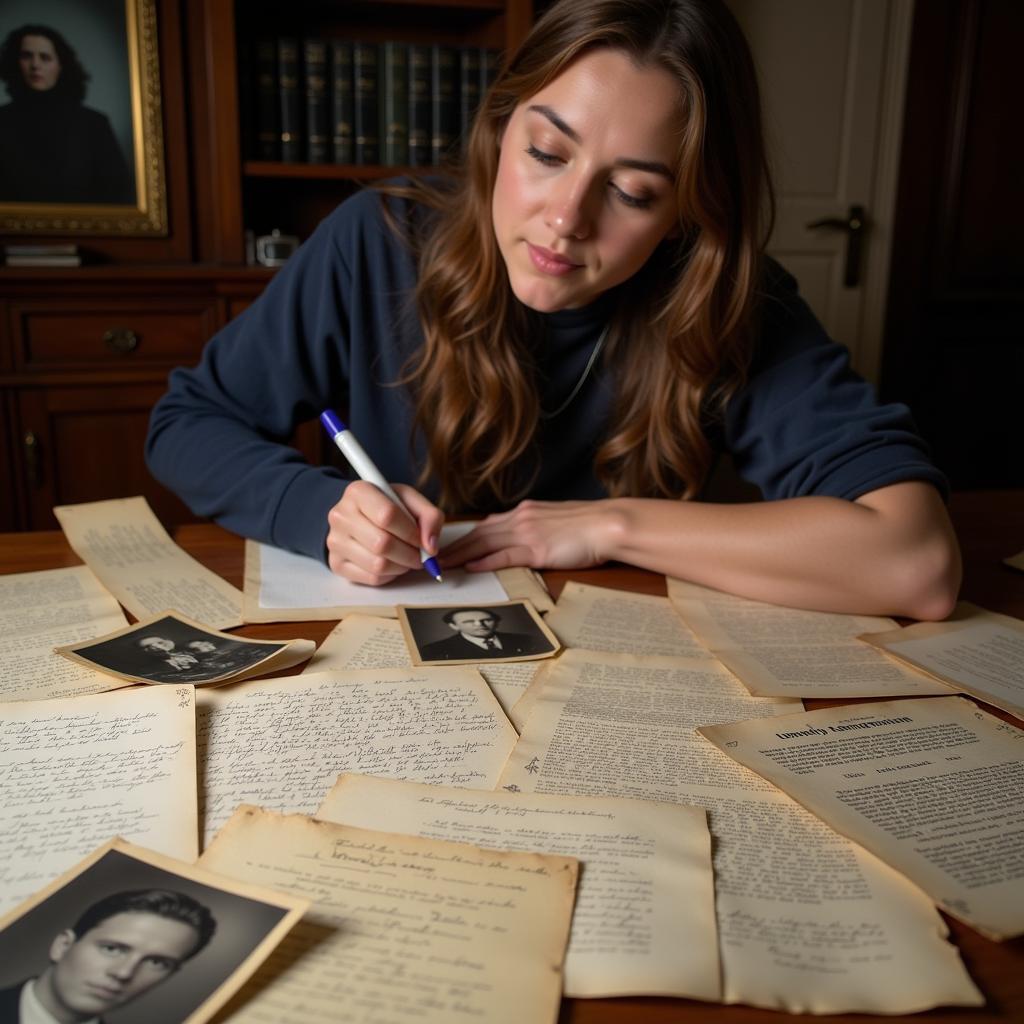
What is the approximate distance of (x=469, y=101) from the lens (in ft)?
7.72

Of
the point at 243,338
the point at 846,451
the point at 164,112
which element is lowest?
the point at 846,451

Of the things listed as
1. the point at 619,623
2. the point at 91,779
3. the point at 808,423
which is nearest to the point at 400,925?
the point at 91,779

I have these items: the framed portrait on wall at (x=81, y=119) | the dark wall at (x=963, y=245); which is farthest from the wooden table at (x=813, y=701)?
the dark wall at (x=963, y=245)

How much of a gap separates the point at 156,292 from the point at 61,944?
1986 mm

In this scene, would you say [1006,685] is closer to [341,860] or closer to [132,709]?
[341,860]

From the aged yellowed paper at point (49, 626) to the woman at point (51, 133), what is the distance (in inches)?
64.7

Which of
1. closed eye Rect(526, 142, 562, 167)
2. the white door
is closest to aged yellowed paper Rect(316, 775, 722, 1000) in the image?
closed eye Rect(526, 142, 562, 167)

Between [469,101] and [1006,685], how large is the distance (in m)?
2.04

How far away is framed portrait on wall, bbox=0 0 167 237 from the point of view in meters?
2.15

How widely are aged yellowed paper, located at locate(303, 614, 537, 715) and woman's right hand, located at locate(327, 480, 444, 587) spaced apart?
0.10 metres

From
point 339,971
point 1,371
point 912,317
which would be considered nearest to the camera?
point 339,971

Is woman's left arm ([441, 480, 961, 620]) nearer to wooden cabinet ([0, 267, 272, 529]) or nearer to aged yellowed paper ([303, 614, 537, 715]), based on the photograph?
aged yellowed paper ([303, 614, 537, 715])

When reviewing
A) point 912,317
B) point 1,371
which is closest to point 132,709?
point 1,371

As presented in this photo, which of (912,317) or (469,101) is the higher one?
(469,101)
